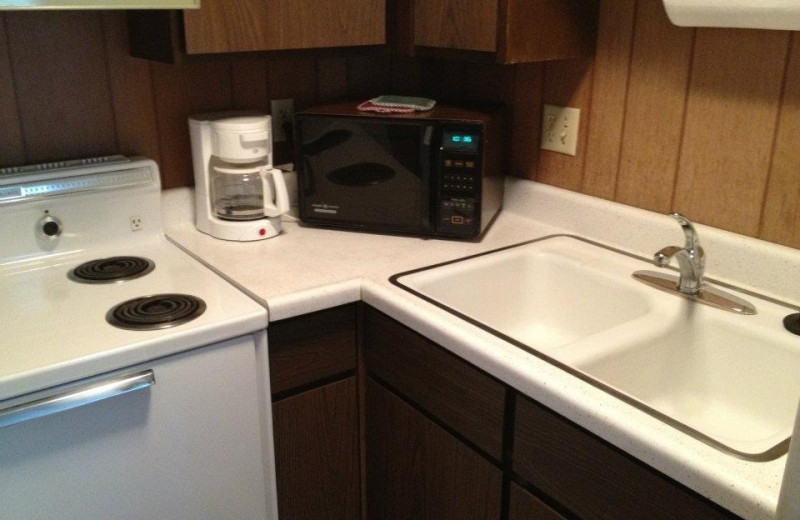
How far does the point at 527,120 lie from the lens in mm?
1739

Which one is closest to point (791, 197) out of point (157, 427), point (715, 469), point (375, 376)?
point (715, 469)

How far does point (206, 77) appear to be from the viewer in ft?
5.40

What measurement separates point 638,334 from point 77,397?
0.89 meters

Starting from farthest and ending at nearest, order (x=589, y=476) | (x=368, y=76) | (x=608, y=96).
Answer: (x=368, y=76) < (x=608, y=96) < (x=589, y=476)

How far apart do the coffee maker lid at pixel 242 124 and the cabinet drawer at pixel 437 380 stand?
0.46m

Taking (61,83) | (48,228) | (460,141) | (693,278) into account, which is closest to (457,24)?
(460,141)

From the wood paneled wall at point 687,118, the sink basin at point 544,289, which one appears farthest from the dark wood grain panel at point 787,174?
the sink basin at point 544,289

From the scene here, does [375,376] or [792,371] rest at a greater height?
[792,371]

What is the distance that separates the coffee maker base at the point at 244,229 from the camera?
1563 millimetres

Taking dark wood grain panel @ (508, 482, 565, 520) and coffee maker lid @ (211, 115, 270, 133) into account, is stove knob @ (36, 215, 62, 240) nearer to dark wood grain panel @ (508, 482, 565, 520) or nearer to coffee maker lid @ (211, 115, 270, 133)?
coffee maker lid @ (211, 115, 270, 133)

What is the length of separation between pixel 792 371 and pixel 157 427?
1.02 metres

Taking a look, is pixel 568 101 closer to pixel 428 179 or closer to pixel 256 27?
pixel 428 179

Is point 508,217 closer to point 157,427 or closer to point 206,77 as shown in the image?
point 206,77

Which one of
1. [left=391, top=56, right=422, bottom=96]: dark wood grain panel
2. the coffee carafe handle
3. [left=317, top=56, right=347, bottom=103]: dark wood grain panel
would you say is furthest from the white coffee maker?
[left=391, top=56, right=422, bottom=96]: dark wood grain panel
